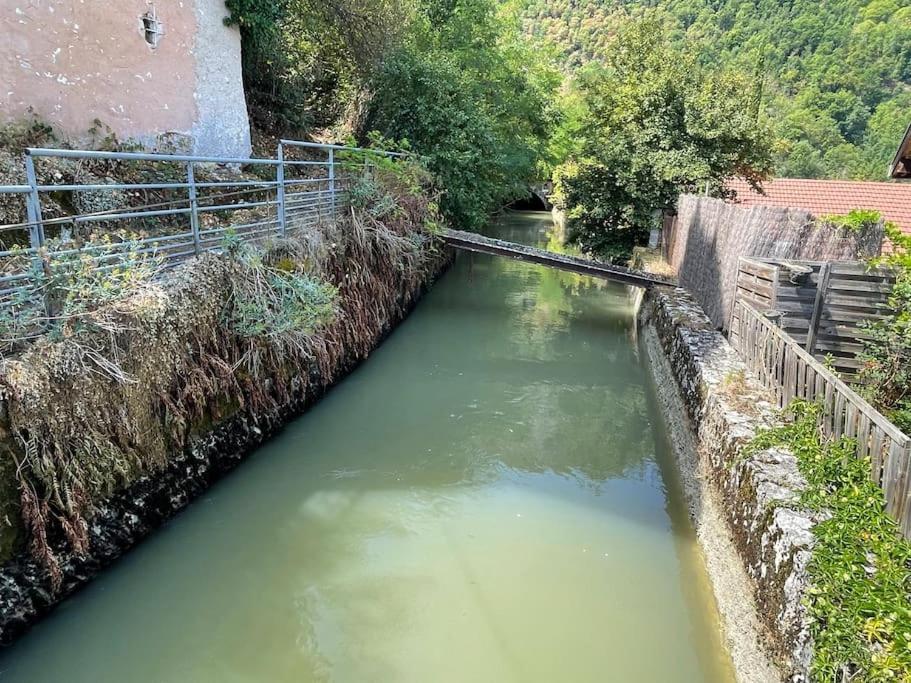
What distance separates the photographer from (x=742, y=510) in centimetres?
380

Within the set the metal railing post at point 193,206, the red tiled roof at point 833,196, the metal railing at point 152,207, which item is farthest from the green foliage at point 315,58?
the red tiled roof at point 833,196

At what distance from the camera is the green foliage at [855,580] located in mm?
2342

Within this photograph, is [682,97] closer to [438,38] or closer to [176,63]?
[438,38]

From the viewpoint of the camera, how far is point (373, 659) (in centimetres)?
343

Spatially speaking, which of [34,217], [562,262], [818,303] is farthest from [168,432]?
[562,262]

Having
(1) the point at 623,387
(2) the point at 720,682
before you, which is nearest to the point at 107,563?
(2) the point at 720,682

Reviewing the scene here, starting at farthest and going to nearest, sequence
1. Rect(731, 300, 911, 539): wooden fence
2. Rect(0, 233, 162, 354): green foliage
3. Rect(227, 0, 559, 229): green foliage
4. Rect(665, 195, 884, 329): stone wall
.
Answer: Rect(227, 0, 559, 229): green foliage
Rect(665, 195, 884, 329): stone wall
Rect(0, 233, 162, 354): green foliage
Rect(731, 300, 911, 539): wooden fence

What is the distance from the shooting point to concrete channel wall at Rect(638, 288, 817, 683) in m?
2.94

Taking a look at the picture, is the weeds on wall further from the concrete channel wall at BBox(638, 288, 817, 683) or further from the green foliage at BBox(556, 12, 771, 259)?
the green foliage at BBox(556, 12, 771, 259)

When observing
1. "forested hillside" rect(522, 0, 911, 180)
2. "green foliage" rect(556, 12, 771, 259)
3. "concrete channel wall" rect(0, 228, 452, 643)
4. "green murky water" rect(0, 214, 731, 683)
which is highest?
"forested hillside" rect(522, 0, 911, 180)

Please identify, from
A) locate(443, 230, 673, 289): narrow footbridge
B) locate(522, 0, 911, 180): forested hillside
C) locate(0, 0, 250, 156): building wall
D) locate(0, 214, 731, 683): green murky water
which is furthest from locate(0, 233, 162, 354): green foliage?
locate(522, 0, 911, 180): forested hillside

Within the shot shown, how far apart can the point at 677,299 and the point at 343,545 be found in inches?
260

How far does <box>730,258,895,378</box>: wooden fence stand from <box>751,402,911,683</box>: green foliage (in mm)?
2330

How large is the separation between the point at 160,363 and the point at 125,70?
16.1ft
